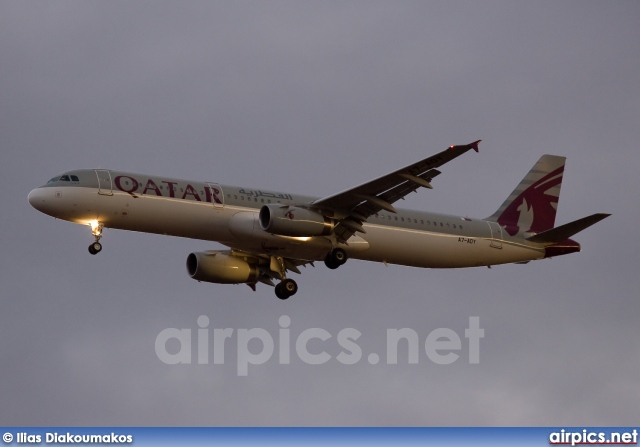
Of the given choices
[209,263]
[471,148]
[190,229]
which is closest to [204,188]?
[190,229]

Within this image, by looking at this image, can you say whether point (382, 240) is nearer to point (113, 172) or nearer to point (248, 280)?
point (248, 280)

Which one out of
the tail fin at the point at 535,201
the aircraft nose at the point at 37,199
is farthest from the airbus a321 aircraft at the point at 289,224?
the tail fin at the point at 535,201

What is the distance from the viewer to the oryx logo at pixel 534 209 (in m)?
68.1

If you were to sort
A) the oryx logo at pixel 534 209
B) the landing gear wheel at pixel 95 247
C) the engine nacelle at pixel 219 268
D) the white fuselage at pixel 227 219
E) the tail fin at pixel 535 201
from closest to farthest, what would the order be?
the white fuselage at pixel 227 219 → the landing gear wheel at pixel 95 247 → the engine nacelle at pixel 219 268 → the oryx logo at pixel 534 209 → the tail fin at pixel 535 201

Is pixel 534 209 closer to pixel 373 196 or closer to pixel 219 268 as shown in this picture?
pixel 373 196

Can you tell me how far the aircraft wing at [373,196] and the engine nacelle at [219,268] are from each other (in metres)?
6.61

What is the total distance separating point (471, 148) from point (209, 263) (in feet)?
56.9

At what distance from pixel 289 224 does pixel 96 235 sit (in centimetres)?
824

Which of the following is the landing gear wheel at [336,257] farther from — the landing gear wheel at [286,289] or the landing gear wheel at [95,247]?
the landing gear wheel at [95,247]

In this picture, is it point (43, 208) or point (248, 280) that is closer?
point (43, 208)

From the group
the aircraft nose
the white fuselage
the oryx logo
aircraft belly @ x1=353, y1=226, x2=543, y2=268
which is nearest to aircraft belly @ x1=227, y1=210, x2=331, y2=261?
the white fuselage

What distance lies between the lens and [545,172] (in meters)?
71.7

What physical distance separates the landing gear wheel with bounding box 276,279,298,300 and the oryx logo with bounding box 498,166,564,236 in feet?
35.4

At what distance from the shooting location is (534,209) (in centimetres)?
6962
